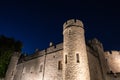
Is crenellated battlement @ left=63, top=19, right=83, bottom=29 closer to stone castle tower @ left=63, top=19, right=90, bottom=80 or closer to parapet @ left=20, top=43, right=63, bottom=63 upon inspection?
stone castle tower @ left=63, top=19, right=90, bottom=80

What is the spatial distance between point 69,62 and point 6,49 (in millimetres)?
18164

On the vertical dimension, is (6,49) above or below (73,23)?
below

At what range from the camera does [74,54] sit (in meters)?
12.4

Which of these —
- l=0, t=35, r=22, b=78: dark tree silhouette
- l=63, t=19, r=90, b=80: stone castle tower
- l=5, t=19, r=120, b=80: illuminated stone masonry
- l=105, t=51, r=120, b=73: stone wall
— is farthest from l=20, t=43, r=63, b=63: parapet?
l=105, t=51, r=120, b=73: stone wall

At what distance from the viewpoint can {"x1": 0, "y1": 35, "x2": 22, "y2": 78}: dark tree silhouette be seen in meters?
24.3

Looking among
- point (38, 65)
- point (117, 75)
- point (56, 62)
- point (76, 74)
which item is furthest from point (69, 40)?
point (117, 75)

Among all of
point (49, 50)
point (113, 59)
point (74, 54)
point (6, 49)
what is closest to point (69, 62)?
point (74, 54)

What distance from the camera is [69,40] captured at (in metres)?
13.2

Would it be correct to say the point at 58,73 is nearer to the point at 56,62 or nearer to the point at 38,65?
the point at 56,62

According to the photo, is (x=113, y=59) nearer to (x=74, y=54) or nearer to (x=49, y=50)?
(x=49, y=50)

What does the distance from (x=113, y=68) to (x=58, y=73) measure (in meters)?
13.5

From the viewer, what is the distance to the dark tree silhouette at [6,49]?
24.3 metres

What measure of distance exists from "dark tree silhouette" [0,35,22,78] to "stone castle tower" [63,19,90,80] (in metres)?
16.1

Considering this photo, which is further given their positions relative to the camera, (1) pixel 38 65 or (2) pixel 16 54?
(2) pixel 16 54
